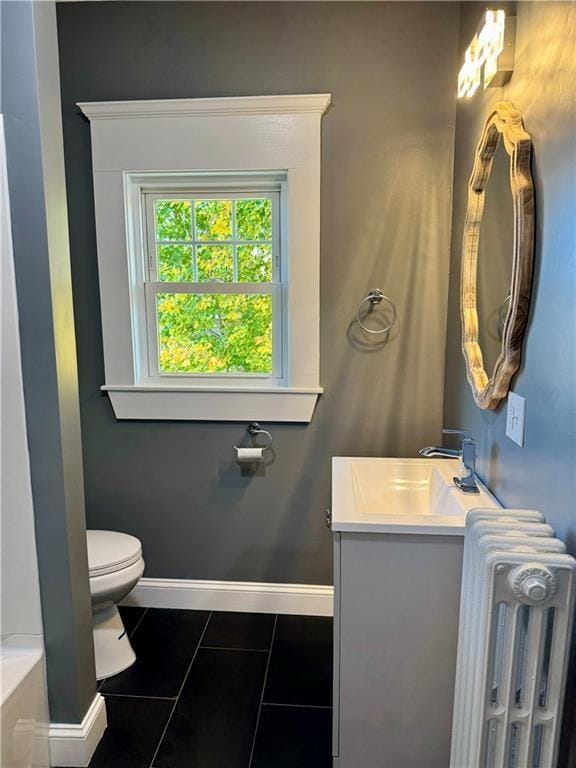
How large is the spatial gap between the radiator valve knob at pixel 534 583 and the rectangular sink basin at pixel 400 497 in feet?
1.23

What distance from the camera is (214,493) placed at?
90.6 inches

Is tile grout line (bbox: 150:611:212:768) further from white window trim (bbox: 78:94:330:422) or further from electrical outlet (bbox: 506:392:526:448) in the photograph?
electrical outlet (bbox: 506:392:526:448)

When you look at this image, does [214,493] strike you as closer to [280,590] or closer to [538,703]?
[280,590]

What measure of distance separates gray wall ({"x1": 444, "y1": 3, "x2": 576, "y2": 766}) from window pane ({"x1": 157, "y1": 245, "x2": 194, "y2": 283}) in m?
1.33

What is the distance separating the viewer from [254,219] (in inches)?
86.1

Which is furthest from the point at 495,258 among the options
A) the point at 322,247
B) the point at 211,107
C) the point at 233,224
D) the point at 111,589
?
the point at 111,589

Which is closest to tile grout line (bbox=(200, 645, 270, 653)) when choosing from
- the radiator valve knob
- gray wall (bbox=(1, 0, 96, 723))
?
gray wall (bbox=(1, 0, 96, 723))

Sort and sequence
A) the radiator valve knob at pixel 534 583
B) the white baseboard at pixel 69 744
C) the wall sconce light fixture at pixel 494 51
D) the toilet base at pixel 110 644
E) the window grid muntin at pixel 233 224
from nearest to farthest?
the radiator valve knob at pixel 534 583 → the wall sconce light fixture at pixel 494 51 → the white baseboard at pixel 69 744 → the toilet base at pixel 110 644 → the window grid muntin at pixel 233 224

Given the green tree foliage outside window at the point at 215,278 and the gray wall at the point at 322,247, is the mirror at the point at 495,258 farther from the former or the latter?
the green tree foliage outside window at the point at 215,278

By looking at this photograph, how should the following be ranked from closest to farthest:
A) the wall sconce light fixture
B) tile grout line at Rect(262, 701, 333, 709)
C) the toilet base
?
1. the wall sconce light fixture
2. tile grout line at Rect(262, 701, 333, 709)
3. the toilet base

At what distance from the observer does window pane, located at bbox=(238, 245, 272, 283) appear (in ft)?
7.21

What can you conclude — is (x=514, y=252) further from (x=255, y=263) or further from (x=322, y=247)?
(x=255, y=263)

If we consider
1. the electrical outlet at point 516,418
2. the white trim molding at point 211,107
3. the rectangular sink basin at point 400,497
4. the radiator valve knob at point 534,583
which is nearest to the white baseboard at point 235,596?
the rectangular sink basin at point 400,497

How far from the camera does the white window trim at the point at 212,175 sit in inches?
79.4
